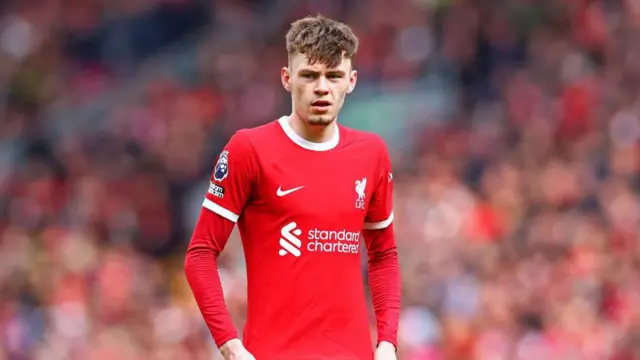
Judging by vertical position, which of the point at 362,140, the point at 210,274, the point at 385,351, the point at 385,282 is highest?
the point at 362,140

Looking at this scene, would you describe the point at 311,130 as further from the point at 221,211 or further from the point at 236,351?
the point at 236,351

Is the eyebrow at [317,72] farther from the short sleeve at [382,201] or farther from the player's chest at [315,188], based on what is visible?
the short sleeve at [382,201]

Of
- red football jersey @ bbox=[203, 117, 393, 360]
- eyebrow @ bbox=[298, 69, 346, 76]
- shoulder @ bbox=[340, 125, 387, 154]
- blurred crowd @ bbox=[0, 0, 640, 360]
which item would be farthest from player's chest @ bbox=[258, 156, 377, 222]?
blurred crowd @ bbox=[0, 0, 640, 360]

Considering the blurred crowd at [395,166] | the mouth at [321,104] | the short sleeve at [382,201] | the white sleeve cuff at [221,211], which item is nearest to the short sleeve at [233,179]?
the white sleeve cuff at [221,211]

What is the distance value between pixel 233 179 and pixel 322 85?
53cm

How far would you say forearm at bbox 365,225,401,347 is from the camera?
20.7 feet

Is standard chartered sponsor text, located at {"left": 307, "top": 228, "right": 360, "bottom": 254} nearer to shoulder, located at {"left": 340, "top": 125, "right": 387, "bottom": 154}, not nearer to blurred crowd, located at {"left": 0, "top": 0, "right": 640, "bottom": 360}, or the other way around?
shoulder, located at {"left": 340, "top": 125, "right": 387, "bottom": 154}

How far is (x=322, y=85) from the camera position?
19.8ft

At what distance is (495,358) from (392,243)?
4.80 m

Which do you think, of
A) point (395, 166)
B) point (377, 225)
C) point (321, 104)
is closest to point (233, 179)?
point (321, 104)

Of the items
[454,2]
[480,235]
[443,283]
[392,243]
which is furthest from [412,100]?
[392,243]

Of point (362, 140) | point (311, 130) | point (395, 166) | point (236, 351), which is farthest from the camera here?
point (395, 166)

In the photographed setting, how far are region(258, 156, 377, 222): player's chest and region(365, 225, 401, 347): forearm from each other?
29 cm

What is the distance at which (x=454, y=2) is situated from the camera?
16.5m
